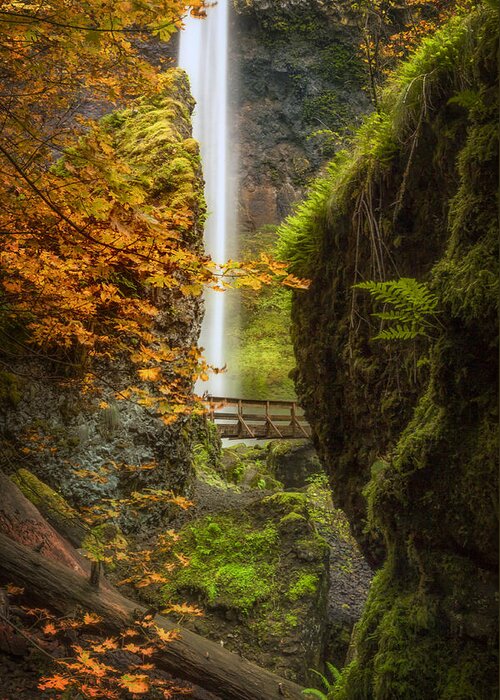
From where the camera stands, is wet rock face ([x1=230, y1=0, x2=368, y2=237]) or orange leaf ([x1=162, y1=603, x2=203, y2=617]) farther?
wet rock face ([x1=230, y1=0, x2=368, y2=237])

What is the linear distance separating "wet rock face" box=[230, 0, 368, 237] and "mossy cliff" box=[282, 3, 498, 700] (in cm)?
2090

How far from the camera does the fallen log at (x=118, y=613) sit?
3686 millimetres

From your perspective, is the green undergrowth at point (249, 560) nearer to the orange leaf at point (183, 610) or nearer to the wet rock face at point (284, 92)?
the orange leaf at point (183, 610)

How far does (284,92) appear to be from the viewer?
78.7ft

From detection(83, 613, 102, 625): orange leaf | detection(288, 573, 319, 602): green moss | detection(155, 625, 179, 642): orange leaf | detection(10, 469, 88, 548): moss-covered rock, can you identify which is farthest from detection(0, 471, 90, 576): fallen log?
detection(288, 573, 319, 602): green moss

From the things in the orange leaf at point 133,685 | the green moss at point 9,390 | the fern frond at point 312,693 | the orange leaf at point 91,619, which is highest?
the green moss at point 9,390

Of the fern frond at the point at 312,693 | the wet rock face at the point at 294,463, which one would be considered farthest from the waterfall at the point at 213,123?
the fern frond at the point at 312,693

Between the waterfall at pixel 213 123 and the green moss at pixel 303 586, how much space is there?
17197 millimetres

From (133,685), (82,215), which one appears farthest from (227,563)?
(82,215)

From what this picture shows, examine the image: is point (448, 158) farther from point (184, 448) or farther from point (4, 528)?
point (184, 448)

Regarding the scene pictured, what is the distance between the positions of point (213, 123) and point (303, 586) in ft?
73.5

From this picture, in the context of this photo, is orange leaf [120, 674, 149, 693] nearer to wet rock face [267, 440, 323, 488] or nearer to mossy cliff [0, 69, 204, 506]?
mossy cliff [0, 69, 204, 506]

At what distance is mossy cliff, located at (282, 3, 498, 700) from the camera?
208cm

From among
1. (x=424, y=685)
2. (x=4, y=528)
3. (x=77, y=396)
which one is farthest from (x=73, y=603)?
(x=77, y=396)
